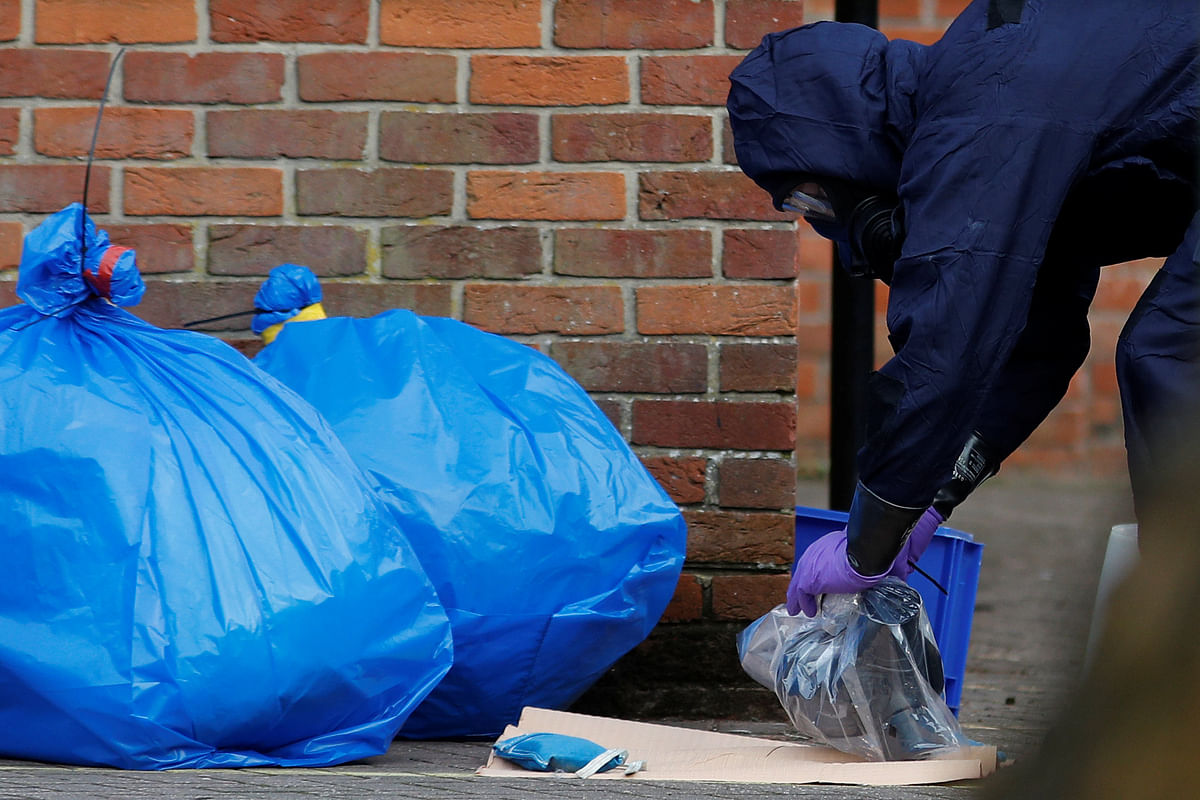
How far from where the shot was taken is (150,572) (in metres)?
1.85

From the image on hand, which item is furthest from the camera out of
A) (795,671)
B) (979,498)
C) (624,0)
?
(979,498)

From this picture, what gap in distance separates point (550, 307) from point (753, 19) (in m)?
0.63

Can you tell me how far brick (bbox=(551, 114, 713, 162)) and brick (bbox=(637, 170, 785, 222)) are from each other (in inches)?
1.4

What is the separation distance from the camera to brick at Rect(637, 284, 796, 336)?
2.59 metres

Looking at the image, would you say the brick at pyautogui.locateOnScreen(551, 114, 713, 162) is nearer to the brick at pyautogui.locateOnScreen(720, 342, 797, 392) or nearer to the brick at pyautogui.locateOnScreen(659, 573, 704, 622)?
the brick at pyautogui.locateOnScreen(720, 342, 797, 392)

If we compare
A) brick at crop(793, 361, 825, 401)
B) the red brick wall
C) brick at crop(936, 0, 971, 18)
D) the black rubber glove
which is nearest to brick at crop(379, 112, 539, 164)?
the red brick wall

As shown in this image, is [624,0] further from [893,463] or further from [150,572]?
[150,572]

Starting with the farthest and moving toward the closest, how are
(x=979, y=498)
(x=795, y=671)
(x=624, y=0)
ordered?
(x=979, y=498), (x=624, y=0), (x=795, y=671)

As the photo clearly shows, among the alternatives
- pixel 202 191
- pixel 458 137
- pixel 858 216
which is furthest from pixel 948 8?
pixel 858 216

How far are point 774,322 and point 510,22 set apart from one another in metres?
0.72

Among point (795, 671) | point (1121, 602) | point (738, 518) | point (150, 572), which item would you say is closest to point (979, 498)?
point (738, 518)

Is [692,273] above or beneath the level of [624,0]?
beneath

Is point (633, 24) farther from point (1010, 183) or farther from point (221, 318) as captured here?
point (1010, 183)

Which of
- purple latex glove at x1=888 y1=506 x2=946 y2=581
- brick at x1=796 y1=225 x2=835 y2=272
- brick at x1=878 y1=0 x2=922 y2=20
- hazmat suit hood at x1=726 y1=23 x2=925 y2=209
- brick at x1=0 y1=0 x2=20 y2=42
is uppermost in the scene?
brick at x1=878 y1=0 x2=922 y2=20
